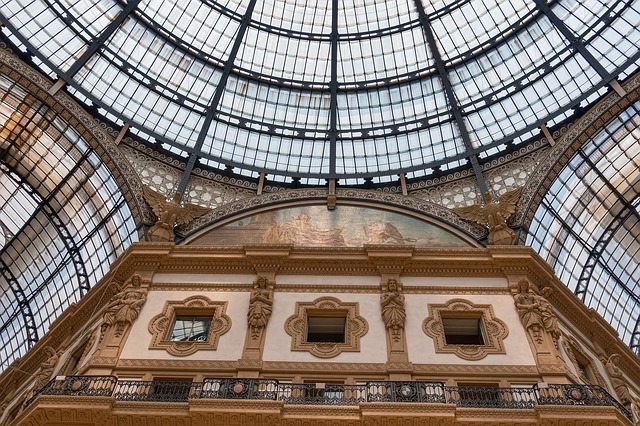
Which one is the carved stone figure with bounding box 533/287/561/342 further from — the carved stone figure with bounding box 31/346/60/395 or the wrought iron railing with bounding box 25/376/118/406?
the carved stone figure with bounding box 31/346/60/395

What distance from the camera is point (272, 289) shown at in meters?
21.5

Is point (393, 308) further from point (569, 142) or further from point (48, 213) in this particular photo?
point (48, 213)

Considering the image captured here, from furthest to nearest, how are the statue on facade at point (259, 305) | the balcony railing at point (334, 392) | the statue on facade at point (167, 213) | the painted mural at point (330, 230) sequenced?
the painted mural at point (330, 230), the statue on facade at point (167, 213), the statue on facade at point (259, 305), the balcony railing at point (334, 392)

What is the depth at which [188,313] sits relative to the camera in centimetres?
2116

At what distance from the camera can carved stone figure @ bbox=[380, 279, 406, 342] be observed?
64.8 ft

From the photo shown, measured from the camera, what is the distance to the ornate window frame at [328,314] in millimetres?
19328

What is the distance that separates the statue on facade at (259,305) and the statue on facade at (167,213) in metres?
5.33

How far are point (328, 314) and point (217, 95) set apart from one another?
14.5m

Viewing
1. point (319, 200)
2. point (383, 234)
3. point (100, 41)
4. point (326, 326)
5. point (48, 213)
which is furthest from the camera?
point (48, 213)

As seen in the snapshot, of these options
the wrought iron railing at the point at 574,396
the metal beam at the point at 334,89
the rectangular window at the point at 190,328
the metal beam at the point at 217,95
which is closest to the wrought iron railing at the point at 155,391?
the rectangular window at the point at 190,328

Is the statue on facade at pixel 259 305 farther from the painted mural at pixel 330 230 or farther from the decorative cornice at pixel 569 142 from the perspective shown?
the decorative cornice at pixel 569 142

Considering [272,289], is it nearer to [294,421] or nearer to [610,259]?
[294,421]

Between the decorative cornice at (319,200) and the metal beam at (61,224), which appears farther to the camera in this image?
the metal beam at (61,224)

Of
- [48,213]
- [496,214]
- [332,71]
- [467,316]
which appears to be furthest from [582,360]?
[48,213]
